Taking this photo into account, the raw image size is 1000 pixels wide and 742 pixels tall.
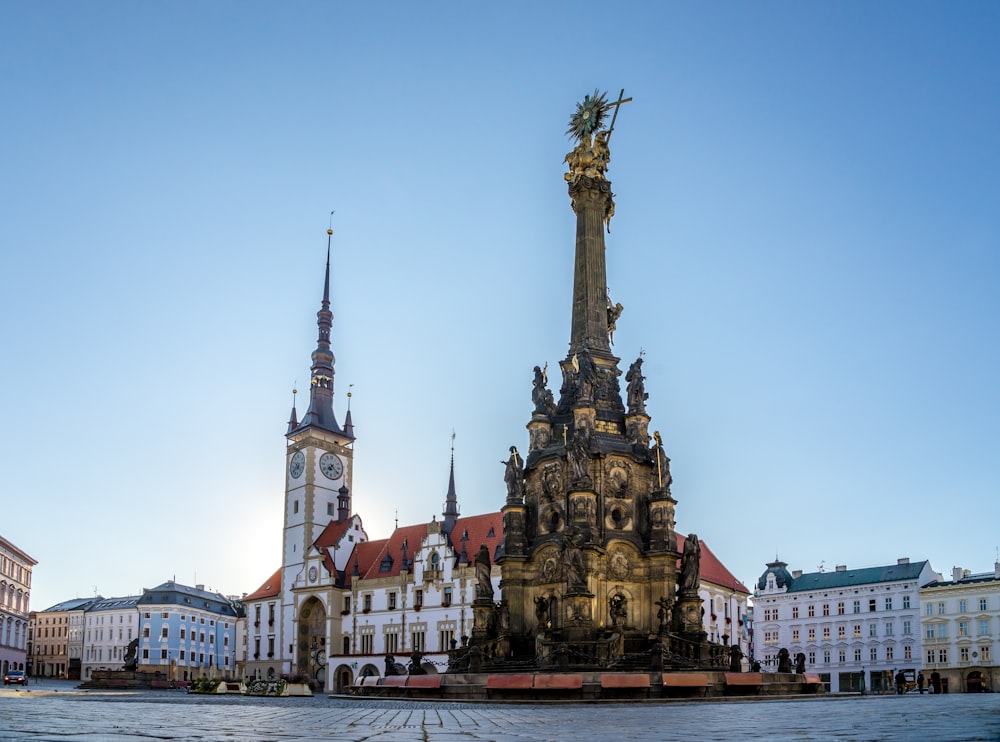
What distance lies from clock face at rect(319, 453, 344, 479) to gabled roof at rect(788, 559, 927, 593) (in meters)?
40.9

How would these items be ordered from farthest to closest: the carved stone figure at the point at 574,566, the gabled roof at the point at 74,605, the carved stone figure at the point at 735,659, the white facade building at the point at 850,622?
the gabled roof at the point at 74,605, the white facade building at the point at 850,622, the carved stone figure at the point at 735,659, the carved stone figure at the point at 574,566

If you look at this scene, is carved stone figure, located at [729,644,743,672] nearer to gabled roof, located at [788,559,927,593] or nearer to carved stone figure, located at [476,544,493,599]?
carved stone figure, located at [476,544,493,599]

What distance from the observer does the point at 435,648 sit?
217 feet

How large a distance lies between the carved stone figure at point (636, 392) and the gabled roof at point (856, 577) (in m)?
55.7

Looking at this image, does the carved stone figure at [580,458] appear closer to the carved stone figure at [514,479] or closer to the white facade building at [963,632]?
the carved stone figure at [514,479]

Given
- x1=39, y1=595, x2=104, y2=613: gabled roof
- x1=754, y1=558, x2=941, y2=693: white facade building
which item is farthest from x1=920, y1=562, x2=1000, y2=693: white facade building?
x1=39, y1=595, x2=104, y2=613: gabled roof

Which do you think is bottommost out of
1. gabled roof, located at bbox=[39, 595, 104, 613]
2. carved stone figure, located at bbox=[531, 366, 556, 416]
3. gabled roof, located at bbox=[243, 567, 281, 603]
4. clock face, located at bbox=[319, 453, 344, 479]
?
gabled roof, located at bbox=[39, 595, 104, 613]

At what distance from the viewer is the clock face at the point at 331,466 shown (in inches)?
3319

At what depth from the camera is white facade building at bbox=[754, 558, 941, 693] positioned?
247 feet

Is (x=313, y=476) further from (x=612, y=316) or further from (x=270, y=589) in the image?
(x=612, y=316)

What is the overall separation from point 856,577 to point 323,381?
49727 millimetres

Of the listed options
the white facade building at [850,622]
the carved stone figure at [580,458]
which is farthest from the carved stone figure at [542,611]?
the white facade building at [850,622]

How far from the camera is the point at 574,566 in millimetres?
26719

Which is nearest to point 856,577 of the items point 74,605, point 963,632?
point 963,632
